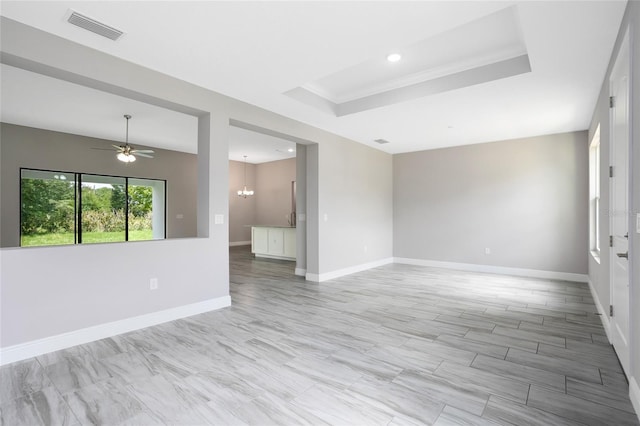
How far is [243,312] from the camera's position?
3.89 meters

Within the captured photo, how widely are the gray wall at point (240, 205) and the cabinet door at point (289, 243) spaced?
3.39 metres

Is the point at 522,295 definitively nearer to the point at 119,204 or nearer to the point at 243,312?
the point at 243,312

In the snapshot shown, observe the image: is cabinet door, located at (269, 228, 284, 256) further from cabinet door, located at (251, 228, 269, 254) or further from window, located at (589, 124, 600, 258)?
window, located at (589, 124, 600, 258)

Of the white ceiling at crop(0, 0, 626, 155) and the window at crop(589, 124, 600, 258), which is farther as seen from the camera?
the window at crop(589, 124, 600, 258)

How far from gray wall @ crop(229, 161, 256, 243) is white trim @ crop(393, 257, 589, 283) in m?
5.66

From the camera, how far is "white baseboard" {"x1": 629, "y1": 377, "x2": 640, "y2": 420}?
1865mm

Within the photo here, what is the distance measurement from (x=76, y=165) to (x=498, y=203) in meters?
8.97

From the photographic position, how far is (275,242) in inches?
322

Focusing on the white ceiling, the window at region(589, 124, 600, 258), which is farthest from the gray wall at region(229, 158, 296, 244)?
the window at region(589, 124, 600, 258)

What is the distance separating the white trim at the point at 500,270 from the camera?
5672 millimetres

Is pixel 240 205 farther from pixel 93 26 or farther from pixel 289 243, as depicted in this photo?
pixel 93 26

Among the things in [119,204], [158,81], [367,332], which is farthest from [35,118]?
[367,332]

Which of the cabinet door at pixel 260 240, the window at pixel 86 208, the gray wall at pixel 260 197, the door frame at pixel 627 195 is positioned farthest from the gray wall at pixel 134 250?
the gray wall at pixel 260 197

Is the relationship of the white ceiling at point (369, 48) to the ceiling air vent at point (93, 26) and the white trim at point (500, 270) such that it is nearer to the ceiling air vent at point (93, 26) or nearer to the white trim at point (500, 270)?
the ceiling air vent at point (93, 26)
